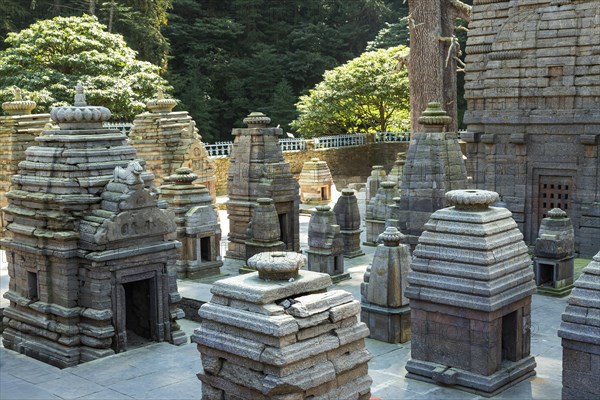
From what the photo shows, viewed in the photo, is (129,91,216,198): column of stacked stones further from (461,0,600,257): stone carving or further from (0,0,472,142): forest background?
→ (0,0,472,142): forest background

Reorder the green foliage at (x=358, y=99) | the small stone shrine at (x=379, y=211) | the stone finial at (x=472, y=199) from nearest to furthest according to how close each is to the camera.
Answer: the stone finial at (x=472, y=199), the small stone shrine at (x=379, y=211), the green foliage at (x=358, y=99)

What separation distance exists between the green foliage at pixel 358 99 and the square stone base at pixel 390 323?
2725 cm

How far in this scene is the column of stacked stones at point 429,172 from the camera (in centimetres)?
1800

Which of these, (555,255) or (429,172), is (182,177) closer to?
(429,172)

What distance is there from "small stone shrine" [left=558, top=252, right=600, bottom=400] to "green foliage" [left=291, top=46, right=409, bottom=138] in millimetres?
31348

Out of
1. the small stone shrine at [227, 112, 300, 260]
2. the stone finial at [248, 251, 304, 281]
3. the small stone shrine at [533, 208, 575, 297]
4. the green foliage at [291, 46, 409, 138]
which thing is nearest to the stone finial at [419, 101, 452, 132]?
the small stone shrine at [533, 208, 575, 297]

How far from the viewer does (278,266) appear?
8578mm

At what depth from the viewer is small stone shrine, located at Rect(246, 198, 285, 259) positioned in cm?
2114

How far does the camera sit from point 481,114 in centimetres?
2320

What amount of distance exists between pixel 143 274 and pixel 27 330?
102 inches

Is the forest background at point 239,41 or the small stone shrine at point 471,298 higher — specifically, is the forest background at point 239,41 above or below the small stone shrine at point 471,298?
above

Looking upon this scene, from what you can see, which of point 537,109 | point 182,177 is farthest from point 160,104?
point 537,109

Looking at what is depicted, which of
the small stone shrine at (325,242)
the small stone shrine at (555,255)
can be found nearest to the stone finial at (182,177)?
the small stone shrine at (325,242)

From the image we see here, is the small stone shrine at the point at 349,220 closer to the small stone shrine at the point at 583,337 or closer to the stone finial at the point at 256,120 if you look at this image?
the stone finial at the point at 256,120
